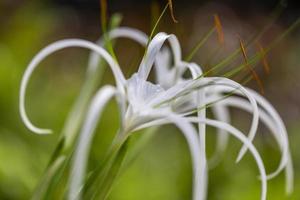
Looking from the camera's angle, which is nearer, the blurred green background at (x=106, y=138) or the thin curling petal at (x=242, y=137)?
the thin curling petal at (x=242, y=137)

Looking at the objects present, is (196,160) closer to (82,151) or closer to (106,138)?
(82,151)

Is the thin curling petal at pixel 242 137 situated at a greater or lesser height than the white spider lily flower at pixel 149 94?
lesser

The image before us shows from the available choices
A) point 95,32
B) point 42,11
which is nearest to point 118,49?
point 95,32

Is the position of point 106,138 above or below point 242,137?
above

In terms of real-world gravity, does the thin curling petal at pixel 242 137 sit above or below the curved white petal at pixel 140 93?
below

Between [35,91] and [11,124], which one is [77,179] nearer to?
[11,124]

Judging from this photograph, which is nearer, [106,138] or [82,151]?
[82,151]

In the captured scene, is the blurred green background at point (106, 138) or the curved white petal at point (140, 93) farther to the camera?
the blurred green background at point (106, 138)

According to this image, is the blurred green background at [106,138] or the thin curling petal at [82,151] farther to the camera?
the blurred green background at [106,138]

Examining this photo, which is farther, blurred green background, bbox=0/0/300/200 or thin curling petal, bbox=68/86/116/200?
blurred green background, bbox=0/0/300/200

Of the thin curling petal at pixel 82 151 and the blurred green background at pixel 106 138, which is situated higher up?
the blurred green background at pixel 106 138

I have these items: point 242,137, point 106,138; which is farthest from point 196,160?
point 106,138
